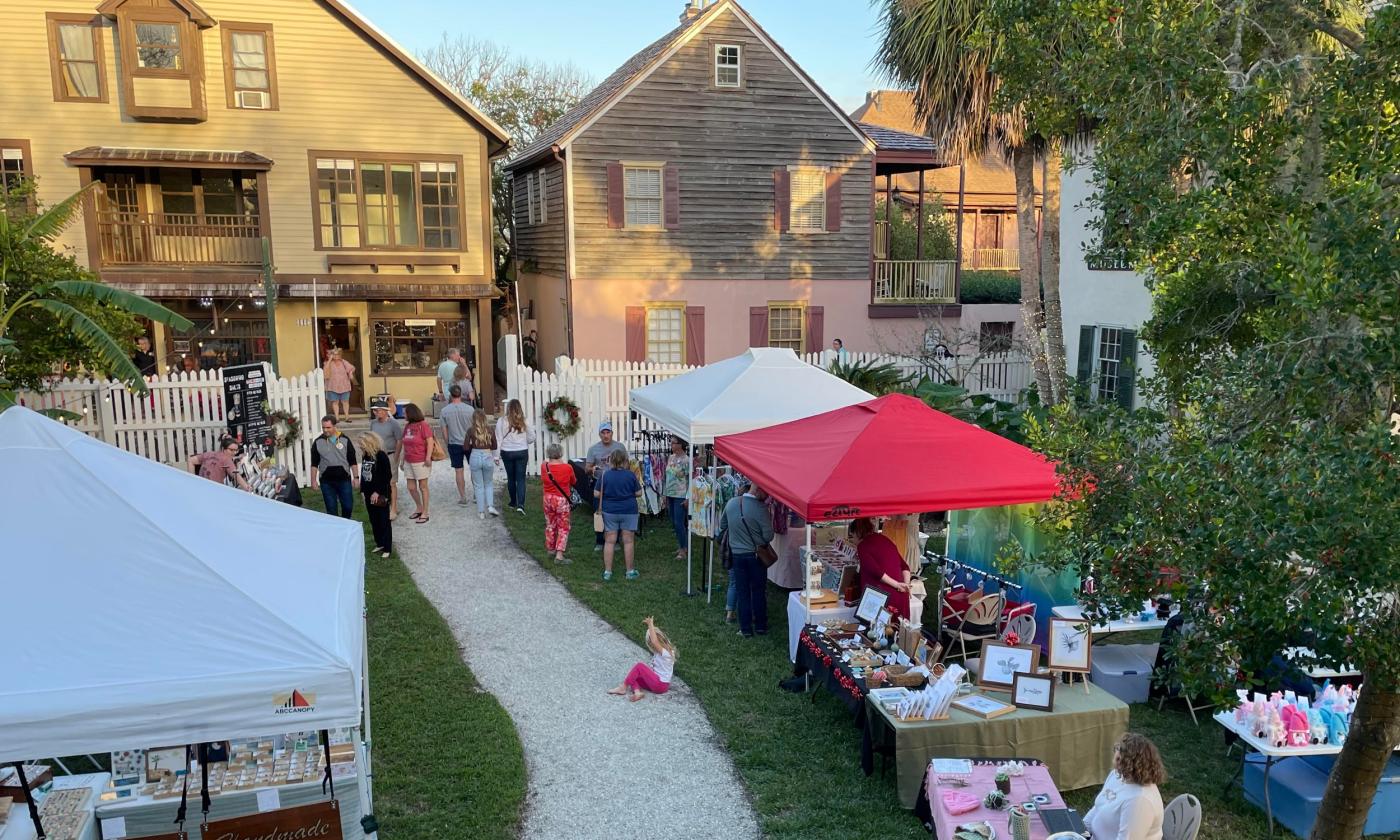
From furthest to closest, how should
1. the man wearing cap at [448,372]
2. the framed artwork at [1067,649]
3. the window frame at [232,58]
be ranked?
the window frame at [232,58]
the man wearing cap at [448,372]
the framed artwork at [1067,649]

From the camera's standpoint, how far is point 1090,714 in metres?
7.21

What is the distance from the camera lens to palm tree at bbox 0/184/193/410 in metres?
11.5

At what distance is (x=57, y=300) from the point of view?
1243 centimetres

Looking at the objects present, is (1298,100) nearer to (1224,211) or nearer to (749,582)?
(1224,211)

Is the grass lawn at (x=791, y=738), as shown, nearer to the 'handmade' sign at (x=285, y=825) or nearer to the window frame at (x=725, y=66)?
the 'handmade' sign at (x=285, y=825)

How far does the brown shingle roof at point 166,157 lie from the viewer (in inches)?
764

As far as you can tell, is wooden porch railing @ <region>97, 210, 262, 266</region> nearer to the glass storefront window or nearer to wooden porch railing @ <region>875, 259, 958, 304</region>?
the glass storefront window

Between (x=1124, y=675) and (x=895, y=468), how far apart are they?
2831 mm

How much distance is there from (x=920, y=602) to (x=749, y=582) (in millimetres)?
1827

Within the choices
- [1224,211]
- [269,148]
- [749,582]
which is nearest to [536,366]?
[269,148]

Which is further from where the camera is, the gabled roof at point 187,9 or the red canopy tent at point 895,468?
the gabled roof at point 187,9

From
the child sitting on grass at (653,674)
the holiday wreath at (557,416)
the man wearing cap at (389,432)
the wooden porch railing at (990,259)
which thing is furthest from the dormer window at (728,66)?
the wooden porch railing at (990,259)

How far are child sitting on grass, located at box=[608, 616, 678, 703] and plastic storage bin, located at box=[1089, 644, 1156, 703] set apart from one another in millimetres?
3892

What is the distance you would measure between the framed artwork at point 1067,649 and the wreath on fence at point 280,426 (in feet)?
41.3
